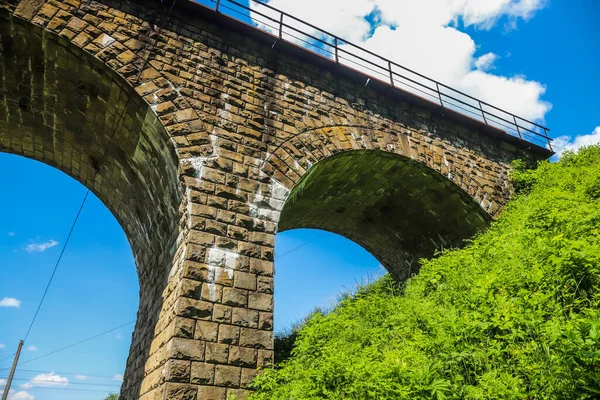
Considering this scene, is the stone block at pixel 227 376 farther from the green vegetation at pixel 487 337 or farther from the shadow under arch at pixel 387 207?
the shadow under arch at pixel 387 207

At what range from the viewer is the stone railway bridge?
16.8ft

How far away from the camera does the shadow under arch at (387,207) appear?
338 inches

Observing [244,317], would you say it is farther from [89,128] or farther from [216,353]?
[89,128]

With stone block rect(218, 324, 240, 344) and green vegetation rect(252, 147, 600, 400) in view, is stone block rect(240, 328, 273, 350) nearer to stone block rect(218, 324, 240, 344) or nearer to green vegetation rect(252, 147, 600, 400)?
stone block rect(218, 324, 240, 344)

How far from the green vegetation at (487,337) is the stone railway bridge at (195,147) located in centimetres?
110

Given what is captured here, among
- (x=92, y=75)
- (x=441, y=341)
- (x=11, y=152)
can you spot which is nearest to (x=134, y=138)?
(x=92, y=75)

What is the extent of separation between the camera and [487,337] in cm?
350

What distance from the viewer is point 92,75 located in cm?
611

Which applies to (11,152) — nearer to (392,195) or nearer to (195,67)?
(195,67)

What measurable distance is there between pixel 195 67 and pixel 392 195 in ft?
18.1

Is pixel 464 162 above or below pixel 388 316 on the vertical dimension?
above

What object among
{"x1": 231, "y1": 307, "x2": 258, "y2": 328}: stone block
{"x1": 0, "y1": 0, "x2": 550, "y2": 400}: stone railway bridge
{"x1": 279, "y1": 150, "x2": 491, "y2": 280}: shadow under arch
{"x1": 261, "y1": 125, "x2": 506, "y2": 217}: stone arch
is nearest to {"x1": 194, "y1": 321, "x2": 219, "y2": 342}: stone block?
{"x1": 0, "y1": 0, "x2": 550, "y2": 400}: stone railway bridge

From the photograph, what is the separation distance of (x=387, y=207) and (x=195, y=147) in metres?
5.81

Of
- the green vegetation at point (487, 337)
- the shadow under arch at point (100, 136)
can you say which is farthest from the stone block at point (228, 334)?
the shadow under arch at point (100, 136)
